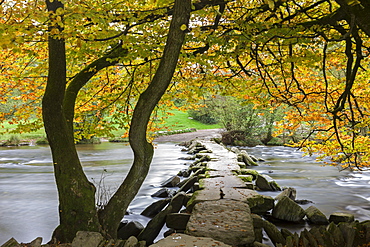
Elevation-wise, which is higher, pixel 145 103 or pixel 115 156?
pixel 145 103

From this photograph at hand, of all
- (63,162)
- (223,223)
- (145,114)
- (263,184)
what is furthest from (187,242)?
(263,184)

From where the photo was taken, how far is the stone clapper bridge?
14.9 ft

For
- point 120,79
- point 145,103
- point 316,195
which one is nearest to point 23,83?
point 120,79

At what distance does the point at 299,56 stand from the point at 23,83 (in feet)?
21.6

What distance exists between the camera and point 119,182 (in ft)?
41.9

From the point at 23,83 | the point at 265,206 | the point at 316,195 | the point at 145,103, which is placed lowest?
the point at 316,195

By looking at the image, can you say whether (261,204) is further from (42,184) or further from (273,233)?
(42,184)

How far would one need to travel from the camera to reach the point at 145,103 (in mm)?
4363

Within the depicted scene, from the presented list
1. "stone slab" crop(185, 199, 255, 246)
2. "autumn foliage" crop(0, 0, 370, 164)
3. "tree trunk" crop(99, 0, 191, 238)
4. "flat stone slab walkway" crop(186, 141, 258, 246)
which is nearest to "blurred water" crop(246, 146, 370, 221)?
"autumn foliage" crop(0, 0, 370, 164)

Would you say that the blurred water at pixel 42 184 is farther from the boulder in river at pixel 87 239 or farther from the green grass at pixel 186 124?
the green grass at pixel 186 124

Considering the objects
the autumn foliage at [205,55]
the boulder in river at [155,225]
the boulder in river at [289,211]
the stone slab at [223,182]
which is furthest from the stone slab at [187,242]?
the boulder in river at [289,211]

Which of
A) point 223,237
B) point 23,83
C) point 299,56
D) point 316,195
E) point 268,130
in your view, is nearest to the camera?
point 223,237

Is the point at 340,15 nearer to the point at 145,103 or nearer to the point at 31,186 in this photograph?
the point at 145,103

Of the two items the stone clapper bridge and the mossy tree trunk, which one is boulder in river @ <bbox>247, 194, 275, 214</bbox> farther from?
the mossy tree trunk
